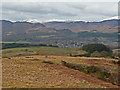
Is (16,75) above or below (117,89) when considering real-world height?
above

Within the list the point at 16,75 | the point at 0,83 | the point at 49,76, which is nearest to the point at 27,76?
the point at 16,75

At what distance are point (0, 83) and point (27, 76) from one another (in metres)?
7.32

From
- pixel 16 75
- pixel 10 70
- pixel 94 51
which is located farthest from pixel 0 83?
pixel 94 51

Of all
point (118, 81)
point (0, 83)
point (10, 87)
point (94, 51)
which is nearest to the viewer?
point (10, 87)

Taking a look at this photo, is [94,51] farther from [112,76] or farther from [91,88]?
[91,88]

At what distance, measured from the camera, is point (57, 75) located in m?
37.0

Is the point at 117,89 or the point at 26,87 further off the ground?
the point at 26,87

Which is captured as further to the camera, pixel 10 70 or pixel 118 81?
pixel 118 81

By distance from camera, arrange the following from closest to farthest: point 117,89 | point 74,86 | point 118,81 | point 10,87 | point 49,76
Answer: point 10,87 → point 74,86 → point 117,89 → point 49,76 → point 118,81

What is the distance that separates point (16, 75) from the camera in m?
33.8

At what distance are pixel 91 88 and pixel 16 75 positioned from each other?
13134 mm

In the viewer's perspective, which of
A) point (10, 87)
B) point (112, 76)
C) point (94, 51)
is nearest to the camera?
point (10, 87)

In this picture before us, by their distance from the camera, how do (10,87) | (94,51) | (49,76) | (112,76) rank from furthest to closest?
(94,51) < (112,76) < (49,76) < (10,87)

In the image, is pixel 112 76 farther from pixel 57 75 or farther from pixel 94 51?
pixel 94 51
